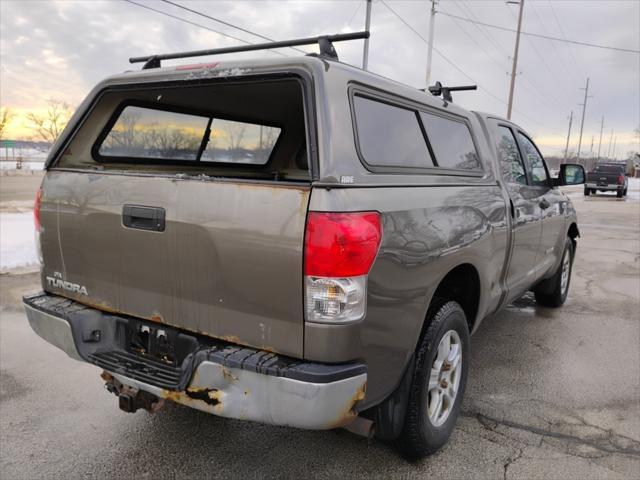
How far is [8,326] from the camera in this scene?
15.5ft

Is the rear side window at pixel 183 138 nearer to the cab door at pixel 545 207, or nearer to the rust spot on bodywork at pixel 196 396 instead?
the rust spot on bodywork at pixel 196 396

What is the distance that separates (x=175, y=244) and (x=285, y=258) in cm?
57

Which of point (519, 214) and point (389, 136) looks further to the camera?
point (519, 214)

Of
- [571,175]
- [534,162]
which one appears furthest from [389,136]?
[571,175]

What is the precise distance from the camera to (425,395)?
102 inches

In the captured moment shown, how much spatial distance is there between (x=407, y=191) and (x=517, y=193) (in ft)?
6.24

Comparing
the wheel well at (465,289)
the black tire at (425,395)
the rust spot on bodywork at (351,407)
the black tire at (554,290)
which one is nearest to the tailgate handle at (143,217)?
the rust spot on bodywork at (351,407)

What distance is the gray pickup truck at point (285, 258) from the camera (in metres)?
2.04

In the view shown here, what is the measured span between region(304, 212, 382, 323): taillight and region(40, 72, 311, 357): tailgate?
48 mm

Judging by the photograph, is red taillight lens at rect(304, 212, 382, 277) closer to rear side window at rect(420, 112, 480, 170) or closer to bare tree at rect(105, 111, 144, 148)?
rear side window at rect(420, 112, 480, 170)

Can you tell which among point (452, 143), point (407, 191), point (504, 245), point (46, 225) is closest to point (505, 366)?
point (504, 245)

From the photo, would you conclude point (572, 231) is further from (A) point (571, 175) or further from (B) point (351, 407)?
(B) point (351, 407)

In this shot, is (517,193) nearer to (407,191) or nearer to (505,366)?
(505,366)

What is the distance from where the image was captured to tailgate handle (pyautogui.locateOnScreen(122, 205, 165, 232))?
2.32 m
